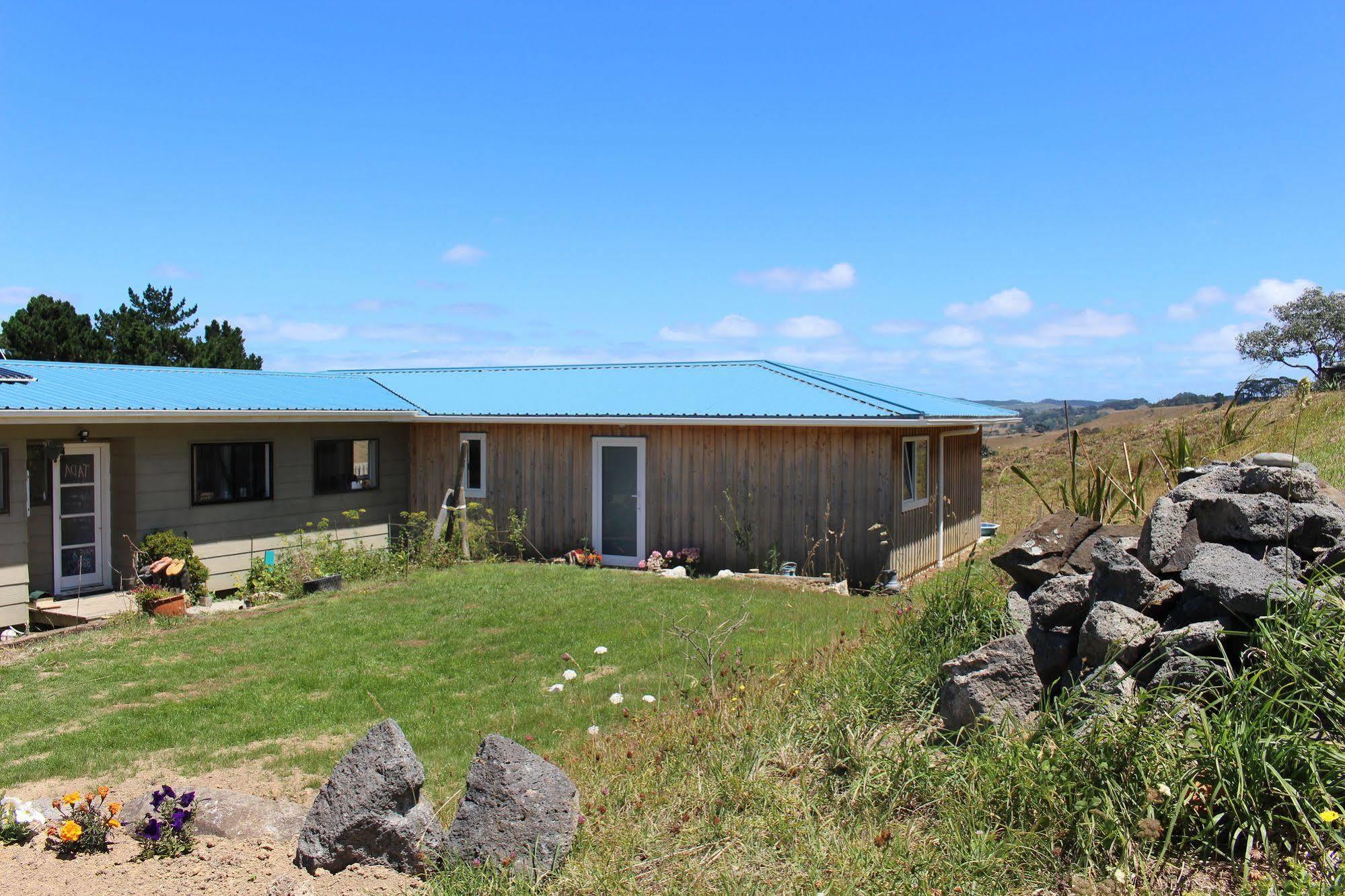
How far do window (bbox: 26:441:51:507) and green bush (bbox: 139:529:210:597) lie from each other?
124cm

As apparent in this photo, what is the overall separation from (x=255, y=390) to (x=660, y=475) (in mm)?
6609

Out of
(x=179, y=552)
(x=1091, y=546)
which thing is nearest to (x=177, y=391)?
(x=179, y=552)

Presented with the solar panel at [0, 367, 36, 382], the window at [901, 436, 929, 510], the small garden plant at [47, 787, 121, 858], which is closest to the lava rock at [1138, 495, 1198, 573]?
the small garden plant at [47, 787, 121, 858]

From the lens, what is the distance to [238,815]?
4.35m

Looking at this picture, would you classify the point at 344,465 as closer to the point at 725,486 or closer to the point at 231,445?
the point at 231,445

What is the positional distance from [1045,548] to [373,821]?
13.8 ft

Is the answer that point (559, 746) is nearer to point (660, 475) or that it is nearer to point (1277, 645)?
point (1277, 645)

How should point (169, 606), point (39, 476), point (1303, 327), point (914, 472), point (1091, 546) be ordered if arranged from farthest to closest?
1. point (1303, 327)
2. point (914, 472)
3. point (39, 476)
4. point (169, 606)
5. point (1091, 546)

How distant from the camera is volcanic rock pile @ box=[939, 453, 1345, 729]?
4.12 metres

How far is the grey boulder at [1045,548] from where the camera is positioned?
561 cm

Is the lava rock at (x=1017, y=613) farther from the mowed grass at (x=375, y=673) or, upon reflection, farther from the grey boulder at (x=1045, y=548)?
the mowed grass at (x=375, y=673)

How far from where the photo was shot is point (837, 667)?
567cm

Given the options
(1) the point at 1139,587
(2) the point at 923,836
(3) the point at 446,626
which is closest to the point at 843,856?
(2) the point at 923,836

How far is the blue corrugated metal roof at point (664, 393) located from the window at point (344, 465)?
127cm
